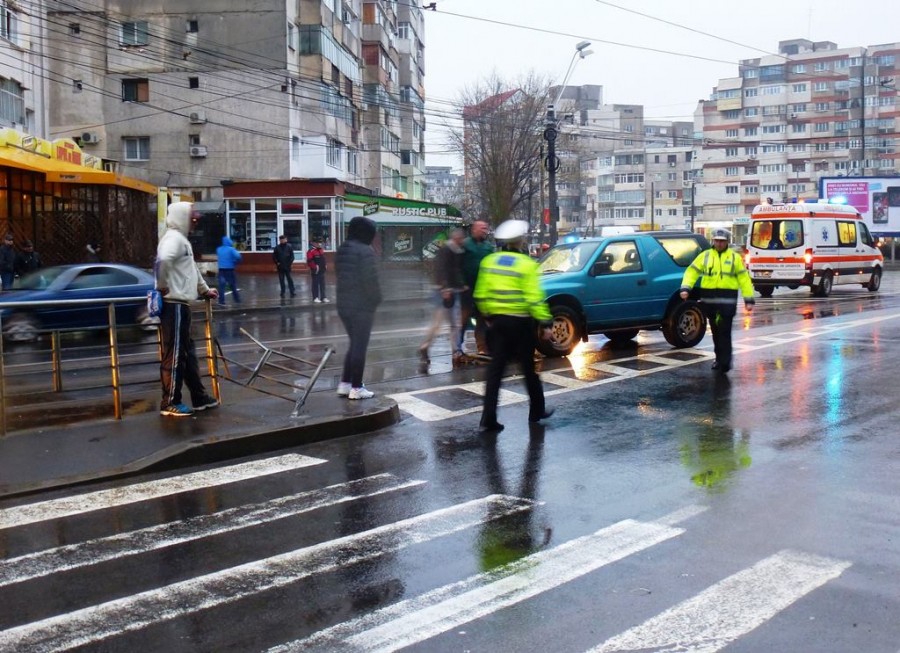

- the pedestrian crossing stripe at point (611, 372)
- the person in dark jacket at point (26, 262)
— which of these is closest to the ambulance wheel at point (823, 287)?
the pedestrian crossing stripe at point (611, 372)

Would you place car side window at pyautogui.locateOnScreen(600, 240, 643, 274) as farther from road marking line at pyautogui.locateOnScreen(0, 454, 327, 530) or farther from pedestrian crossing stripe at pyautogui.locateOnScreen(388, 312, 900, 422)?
road marking line at pyautogui.locateOnScreen(0, 454, 327, 530)

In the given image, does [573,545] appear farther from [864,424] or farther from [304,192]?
[304,192]

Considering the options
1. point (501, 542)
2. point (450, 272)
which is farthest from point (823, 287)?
point (501, 542)

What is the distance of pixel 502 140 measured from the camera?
51594mm

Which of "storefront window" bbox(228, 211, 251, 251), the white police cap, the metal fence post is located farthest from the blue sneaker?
"storefront window" bbox(228, 211, 251, 251)

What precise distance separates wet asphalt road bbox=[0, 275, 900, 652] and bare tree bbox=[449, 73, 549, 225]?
41.5 meters

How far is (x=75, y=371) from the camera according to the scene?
1197 cm

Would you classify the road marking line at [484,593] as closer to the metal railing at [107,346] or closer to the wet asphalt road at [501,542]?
the wet asphalt road at [501,542]

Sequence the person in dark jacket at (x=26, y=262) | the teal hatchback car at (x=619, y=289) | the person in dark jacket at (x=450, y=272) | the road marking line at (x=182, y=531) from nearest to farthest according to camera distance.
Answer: the road marking line at (x=182, y=531) < the person in dark jacket at (x=450, y=272) < the teal hatchback car at (x=619, y=289) < the person in dark jacket at (x=26, y=262)

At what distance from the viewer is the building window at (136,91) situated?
45125 millimetres

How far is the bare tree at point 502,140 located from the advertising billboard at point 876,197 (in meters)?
15.2

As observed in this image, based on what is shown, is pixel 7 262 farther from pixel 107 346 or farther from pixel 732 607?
pixel 732 607

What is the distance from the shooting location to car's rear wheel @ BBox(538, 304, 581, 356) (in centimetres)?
1380

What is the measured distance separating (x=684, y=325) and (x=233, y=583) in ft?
35.6
